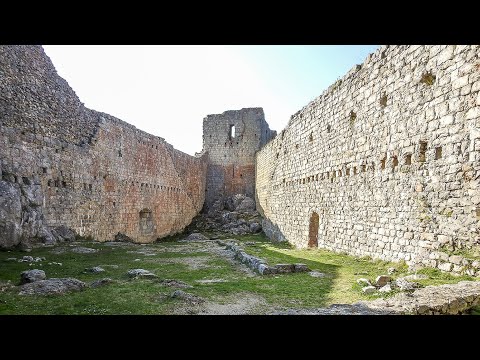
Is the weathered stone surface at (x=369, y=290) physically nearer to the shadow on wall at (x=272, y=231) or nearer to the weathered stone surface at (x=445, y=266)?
the weathered stone surface at (x=445, y=266)

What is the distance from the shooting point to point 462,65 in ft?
20.1

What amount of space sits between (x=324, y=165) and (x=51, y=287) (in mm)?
9195

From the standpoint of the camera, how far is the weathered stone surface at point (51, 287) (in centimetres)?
530

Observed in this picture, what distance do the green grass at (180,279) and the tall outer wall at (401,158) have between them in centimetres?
67

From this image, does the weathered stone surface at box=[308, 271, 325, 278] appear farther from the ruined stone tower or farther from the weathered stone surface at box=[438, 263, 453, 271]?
the ruined stone tower

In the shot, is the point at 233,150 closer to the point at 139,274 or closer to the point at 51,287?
the point at 139,274

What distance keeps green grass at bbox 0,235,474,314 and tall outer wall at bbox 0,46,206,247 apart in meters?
3.03

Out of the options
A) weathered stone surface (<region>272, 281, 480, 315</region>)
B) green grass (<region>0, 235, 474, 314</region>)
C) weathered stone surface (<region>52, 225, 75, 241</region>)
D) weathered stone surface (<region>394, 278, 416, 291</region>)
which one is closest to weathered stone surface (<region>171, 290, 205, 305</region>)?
green grass (<region>0, 235, 474, 314</region>)

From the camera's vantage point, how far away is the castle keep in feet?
20.8

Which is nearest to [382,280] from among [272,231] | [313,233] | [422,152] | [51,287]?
[422,152]

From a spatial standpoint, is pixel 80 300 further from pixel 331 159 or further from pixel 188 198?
pixel 188 198

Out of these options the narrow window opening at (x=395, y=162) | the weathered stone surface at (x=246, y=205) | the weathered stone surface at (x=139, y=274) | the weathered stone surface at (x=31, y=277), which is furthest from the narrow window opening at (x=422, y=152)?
the weathered stone surface at (x=246, y=205)
